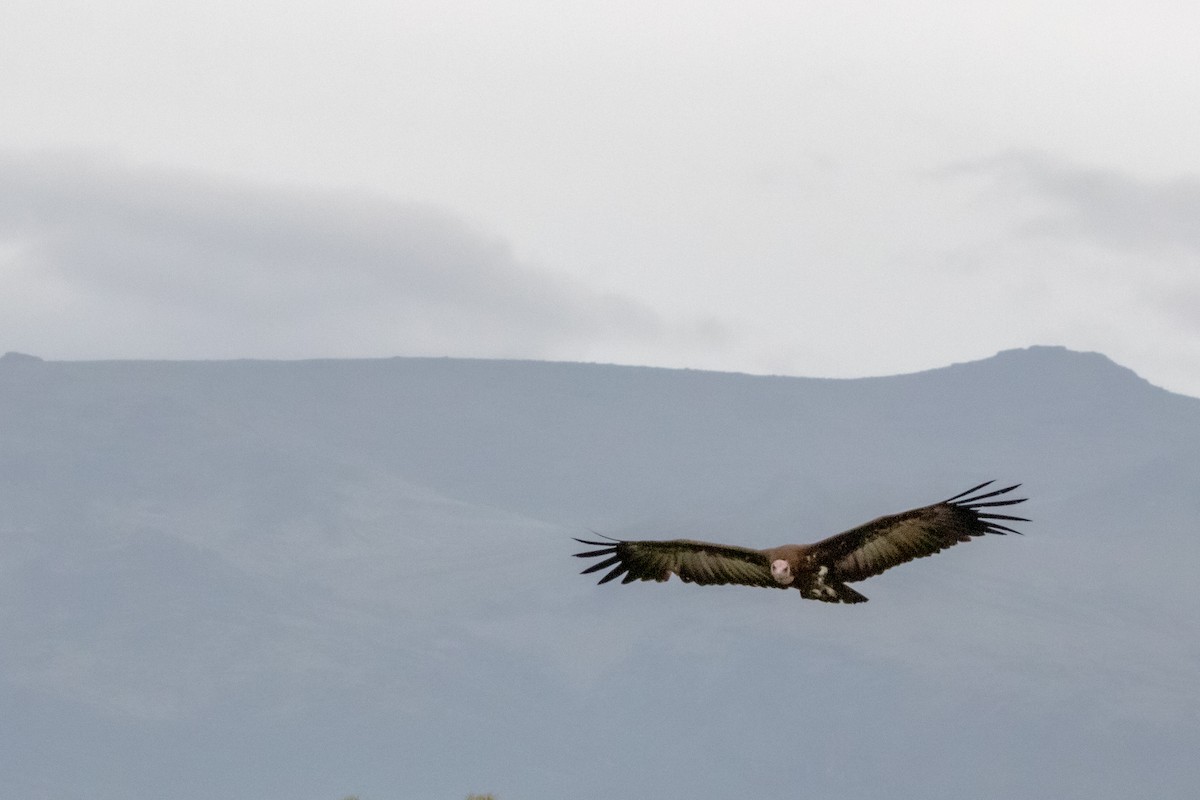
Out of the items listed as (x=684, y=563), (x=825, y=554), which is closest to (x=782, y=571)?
(x=825, y=554)

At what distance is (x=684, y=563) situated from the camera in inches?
1159

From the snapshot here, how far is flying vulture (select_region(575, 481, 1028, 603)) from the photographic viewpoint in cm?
2720

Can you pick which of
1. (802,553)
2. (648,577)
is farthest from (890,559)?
(648,577)

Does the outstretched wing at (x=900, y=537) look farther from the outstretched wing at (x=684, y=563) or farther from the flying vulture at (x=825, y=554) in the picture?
the outstretched wing at (x=684, y=563)

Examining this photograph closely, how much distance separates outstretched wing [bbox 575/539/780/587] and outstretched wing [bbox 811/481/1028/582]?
1211mm

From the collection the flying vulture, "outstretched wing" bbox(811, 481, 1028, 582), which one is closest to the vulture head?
the flying vulture

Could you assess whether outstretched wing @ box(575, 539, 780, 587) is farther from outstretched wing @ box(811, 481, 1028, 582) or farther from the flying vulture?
outstretched wing @ box(811, 481, 1028, 582)

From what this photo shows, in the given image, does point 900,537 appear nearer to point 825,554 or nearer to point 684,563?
point 825,554

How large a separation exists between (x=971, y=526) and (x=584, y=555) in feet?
20.1

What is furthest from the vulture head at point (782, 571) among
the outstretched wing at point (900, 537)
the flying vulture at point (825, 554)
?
the outstretched wing at point (900, 537)

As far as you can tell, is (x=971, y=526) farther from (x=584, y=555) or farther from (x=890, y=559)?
(x=584, y=555)

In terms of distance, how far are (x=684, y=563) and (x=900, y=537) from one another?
3.53 meters

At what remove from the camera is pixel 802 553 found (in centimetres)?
2836

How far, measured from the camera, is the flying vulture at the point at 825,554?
27203 millimetres
